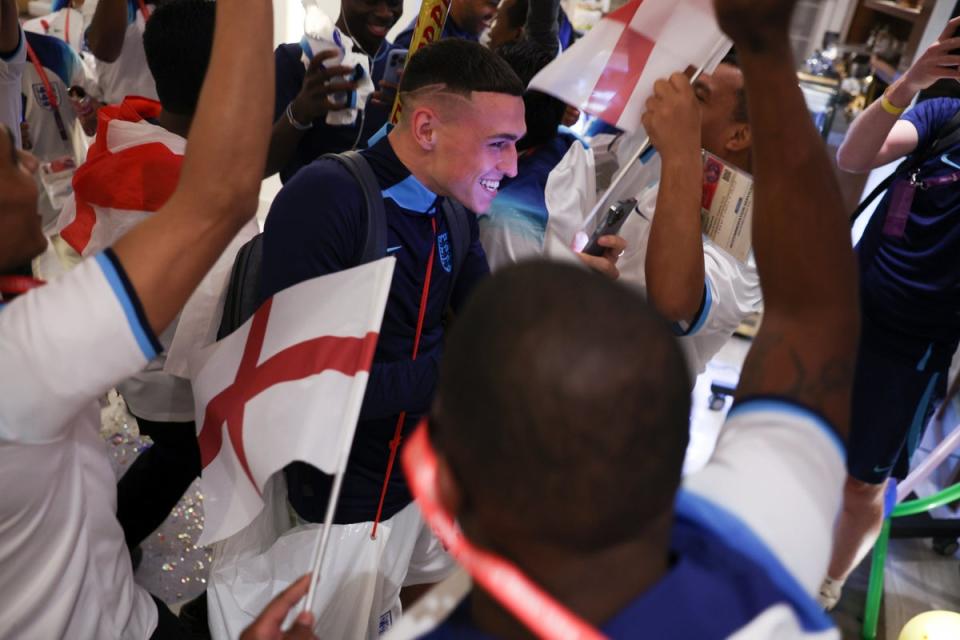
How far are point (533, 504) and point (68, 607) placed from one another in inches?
30.0

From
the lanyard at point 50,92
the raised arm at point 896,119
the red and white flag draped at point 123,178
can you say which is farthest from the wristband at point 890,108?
the lanyard at point 50,92

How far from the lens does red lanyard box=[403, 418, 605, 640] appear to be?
556 millimetres

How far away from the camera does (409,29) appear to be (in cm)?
308

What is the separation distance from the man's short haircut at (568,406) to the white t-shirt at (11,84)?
2.24 metres

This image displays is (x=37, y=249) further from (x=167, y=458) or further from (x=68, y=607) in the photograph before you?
(x=167, y=458)

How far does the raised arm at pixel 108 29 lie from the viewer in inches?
96.5

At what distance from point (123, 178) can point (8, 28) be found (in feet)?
3.36

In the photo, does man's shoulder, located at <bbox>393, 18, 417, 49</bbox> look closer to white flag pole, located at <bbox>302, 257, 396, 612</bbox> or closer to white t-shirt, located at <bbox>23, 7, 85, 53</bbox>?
white t-shirt, located at <bbox>23, 7, 85, 53</bbox>

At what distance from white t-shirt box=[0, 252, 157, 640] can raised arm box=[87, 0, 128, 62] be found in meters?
1.96

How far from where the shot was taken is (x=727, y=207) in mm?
1517

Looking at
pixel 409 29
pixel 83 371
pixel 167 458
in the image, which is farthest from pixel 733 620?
pixel 409 29

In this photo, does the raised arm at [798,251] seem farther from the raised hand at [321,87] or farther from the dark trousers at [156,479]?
the dark trousers at [156,479]

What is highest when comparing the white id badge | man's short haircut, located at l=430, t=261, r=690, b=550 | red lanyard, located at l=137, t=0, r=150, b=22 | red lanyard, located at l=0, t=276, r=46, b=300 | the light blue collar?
man's short haircut, located at l=430, t=261, r=690, b=550

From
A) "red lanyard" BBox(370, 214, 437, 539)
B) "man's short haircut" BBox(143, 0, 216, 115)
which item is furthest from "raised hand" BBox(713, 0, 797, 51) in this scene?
"man's short haircut" BBox(143, 0, 216, 115)
